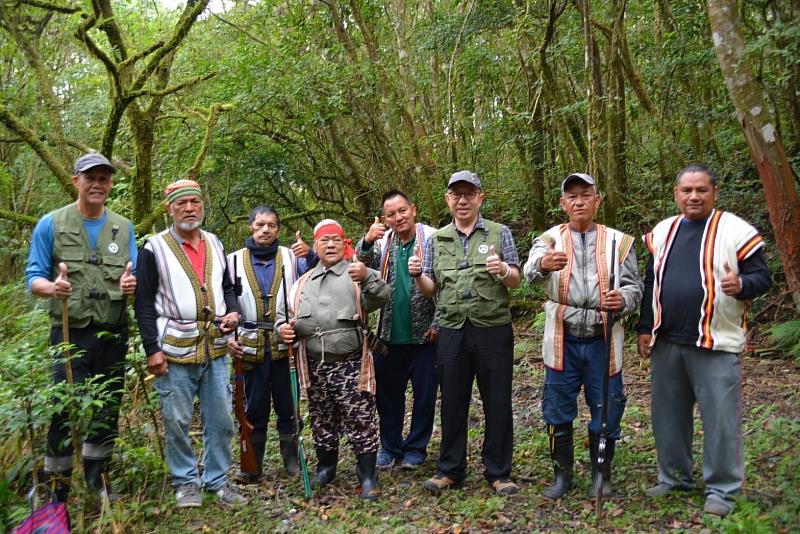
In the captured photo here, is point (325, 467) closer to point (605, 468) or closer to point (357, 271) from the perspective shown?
point (357, 271)

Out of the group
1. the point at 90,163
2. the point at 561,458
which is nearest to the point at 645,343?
the point at 561,458

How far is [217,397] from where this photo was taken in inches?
185

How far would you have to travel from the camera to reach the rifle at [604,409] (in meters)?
4.23

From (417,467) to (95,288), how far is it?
2726mm

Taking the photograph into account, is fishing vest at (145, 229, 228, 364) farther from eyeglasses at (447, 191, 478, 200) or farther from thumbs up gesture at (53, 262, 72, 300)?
eyeglasses at (447, 191, 478, 200)

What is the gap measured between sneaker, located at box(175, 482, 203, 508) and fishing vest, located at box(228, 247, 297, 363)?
39.9 inches

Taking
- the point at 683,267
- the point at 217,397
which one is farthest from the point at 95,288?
the point at 683,267

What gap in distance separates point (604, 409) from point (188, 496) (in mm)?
2830

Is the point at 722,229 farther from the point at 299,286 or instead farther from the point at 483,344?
the point at 299,286

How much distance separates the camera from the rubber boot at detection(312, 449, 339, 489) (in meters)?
5.00

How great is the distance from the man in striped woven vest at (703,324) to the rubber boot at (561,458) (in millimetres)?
570

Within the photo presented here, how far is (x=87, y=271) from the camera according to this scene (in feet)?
14.6

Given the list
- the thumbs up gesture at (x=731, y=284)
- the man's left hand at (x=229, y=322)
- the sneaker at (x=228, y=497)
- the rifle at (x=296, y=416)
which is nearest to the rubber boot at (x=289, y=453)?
the rifle at (x=296, y=416)

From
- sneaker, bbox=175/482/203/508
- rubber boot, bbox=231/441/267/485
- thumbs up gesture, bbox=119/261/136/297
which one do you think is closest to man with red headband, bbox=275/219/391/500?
rubber boot, bbox=231/441/267/485
